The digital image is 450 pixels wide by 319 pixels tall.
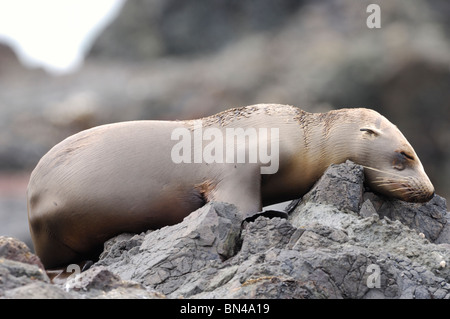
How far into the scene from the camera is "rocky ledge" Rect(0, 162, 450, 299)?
5125 mm

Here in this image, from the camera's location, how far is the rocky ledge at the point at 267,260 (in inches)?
202

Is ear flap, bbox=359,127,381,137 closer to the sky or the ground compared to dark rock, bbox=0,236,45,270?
closer to the sky

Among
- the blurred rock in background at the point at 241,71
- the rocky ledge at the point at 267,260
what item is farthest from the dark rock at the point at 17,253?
the blurred rock in background at the point at 241,71

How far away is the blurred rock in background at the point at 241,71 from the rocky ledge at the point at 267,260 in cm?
1519

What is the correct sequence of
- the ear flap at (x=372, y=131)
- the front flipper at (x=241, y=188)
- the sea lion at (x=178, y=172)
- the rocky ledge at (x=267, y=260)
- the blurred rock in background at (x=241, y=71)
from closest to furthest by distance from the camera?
the rocky ledge at (x=267, y=260), the front flipper at (x=241, y=188), the sea lion at (x=178, y=172), the ear flap at (x=372, y=131), the blurred rock in background at (x=241, y=71)

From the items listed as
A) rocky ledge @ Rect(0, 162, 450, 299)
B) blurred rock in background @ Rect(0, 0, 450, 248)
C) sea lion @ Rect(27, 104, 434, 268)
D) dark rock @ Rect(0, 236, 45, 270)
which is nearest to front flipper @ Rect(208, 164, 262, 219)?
sea lion @ Rect(27, 104, 434, 268)

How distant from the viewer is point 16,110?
36.1 metres

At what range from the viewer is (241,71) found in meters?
32.8

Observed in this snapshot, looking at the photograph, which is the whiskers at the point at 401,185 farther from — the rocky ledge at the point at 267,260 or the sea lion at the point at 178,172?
the rocky ledge at the point at 267,260


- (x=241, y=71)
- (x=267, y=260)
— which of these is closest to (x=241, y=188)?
(x=267, y=260)

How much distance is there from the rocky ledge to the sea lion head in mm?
478

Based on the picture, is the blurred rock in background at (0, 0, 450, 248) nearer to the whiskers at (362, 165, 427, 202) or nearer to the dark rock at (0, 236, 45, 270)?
the whiskers at (362, 165, 427, 202)

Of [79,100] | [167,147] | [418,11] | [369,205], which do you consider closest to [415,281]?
[369,205]

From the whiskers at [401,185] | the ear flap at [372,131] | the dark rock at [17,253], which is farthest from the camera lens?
the ear flap at [372,131]
